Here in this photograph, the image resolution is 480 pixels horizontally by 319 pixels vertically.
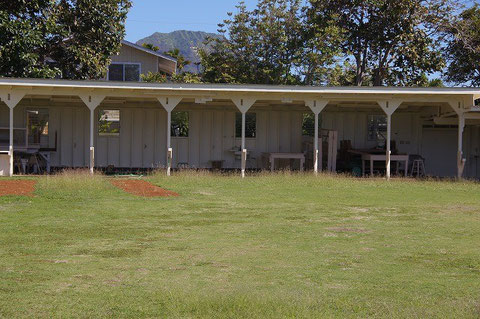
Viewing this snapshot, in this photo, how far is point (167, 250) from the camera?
953cm

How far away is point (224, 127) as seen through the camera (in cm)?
2652

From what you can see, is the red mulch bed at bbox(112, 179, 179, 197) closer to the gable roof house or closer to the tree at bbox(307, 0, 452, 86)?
the gable roof house

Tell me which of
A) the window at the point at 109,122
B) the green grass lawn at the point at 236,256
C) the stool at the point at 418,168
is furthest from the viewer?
the window at the point at 109,122

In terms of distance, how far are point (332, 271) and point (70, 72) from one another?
79.7 feet

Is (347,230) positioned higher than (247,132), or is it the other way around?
(247,132)

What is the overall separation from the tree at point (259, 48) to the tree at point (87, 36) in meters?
8.04

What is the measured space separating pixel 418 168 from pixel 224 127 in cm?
790

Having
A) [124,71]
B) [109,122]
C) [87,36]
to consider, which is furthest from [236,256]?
[124,71]

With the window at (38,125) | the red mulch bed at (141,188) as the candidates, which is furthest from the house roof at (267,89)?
the window at (38,125)

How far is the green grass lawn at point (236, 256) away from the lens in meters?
6.61

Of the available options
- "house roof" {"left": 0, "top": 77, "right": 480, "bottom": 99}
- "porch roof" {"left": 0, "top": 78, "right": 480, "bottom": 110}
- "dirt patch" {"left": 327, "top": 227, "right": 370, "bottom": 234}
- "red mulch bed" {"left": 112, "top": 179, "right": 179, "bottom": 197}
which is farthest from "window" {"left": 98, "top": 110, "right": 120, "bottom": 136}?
"dirt patch" {"left": 327, "top": 227, "right": 370, "bottom": 234}

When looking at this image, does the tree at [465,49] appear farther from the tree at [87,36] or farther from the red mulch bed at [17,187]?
the red mulch bed at [17,187]

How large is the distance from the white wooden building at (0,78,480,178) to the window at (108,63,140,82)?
18.0ft

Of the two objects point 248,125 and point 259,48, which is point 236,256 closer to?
point 248,125
